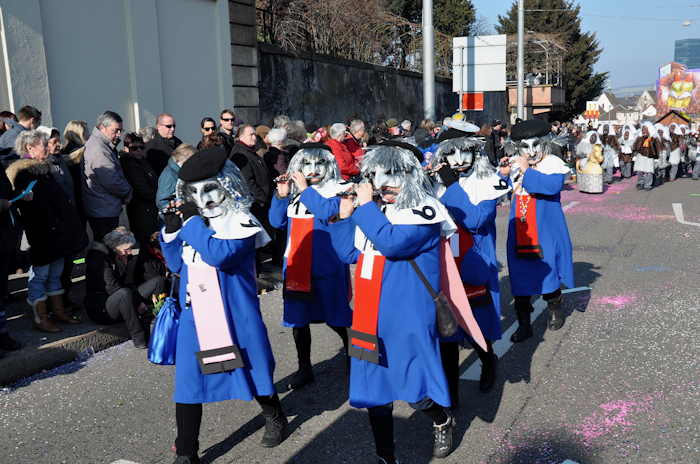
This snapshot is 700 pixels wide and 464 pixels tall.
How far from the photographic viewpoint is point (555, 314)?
20.2 feet

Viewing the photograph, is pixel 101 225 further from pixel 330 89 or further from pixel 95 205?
pixel 330 89

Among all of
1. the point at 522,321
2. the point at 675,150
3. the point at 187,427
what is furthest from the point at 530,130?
the point at 675,150

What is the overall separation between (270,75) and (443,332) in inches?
470

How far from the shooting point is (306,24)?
17797 millimetres

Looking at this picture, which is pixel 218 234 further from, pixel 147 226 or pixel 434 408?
pixel 147 226

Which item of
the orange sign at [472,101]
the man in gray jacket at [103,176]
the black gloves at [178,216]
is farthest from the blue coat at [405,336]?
the orange sign at [472,101]

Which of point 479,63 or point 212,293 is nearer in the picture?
point 212,293

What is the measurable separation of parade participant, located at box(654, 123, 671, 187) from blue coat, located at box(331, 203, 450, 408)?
16.1 m

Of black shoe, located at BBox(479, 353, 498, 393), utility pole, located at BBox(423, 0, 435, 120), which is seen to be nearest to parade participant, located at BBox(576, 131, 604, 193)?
utility pole, located at BBox(423, 0, 435, 120)

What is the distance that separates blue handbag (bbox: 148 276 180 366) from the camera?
12.5 feet

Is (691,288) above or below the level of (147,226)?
below

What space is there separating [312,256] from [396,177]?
1.43m

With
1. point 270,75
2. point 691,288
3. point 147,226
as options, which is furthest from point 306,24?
point 691,288

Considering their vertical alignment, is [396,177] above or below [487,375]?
above
